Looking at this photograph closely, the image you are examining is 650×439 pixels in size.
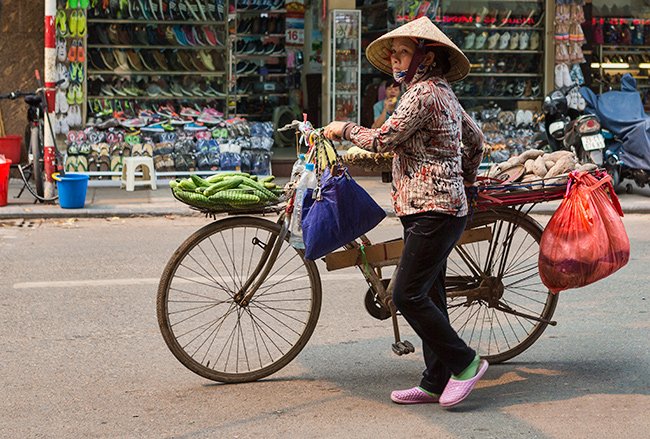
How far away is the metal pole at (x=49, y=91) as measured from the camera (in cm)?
1252

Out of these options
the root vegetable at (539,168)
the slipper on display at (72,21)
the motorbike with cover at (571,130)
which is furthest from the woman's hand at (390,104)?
the root vegetable at (539,168)

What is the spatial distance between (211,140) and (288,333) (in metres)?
9.32

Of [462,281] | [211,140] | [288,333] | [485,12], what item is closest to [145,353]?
[288,333]

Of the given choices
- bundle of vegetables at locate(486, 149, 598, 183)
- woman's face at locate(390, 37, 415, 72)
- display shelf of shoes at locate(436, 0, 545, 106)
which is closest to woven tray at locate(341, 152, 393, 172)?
woman's face at locate(390, 37, 415, 72)

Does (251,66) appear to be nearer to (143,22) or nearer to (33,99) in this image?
(143,22)

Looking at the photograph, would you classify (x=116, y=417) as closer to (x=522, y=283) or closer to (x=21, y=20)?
(x=522, y=283)

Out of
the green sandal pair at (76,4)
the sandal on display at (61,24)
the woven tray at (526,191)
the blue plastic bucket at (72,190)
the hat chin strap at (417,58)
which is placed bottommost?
the blue plastic bucket at (72,190)

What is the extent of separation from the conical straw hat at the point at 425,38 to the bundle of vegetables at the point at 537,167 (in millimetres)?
844

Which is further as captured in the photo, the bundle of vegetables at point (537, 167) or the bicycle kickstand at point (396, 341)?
the bundle of vegetables at point (537, 167)

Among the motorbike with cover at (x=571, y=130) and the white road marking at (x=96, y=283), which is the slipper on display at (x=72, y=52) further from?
the white road marking at (x=96, y=283)

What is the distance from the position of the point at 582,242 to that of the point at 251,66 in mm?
12610

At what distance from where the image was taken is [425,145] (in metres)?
5.30

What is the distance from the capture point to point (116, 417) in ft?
17.5

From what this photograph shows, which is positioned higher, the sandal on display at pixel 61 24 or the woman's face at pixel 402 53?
the sandal on display at pixel 61 24
